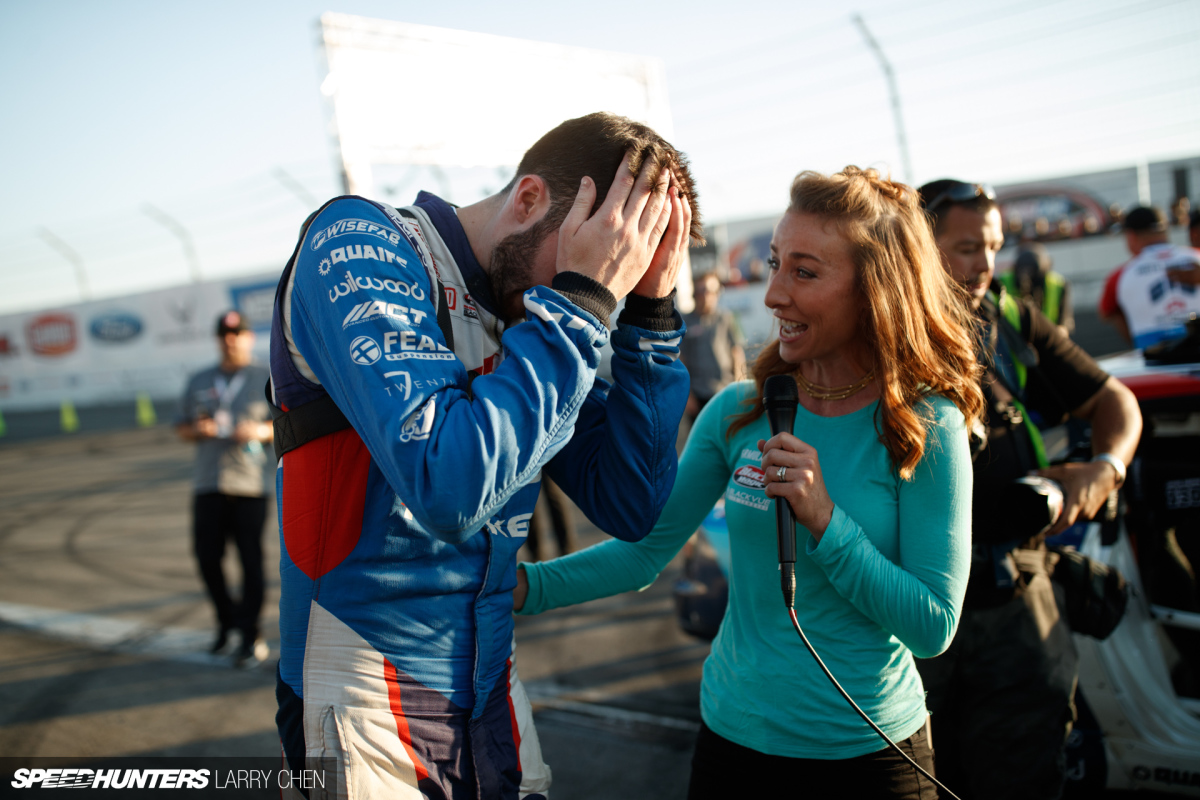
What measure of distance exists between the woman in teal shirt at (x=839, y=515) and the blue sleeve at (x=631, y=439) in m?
0.23

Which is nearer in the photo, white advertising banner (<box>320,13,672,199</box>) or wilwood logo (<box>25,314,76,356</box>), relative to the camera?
white advertising banner (<box>320,13,672,199</box>)

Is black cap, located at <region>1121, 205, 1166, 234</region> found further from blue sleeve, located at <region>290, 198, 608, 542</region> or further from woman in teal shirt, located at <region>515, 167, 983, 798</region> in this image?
blue sleeve, located at <region>290, 198, 608, 542</region>

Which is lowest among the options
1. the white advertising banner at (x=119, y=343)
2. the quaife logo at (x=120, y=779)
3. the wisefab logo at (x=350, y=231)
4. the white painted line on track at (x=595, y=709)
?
the white painted line on track at (x=595, y=709)

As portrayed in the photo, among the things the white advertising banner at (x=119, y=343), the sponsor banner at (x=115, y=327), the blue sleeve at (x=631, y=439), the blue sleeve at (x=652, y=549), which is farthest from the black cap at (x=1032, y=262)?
the sponsor banner at (x=115, y=327)

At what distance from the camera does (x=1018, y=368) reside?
226 centimetres

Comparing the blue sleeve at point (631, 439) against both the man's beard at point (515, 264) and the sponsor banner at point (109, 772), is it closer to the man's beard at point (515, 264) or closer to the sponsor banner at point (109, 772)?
the man's beard at point (515, 264)

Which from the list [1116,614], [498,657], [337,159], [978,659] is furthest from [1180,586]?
[337,159]

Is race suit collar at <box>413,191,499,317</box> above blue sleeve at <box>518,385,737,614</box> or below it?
above

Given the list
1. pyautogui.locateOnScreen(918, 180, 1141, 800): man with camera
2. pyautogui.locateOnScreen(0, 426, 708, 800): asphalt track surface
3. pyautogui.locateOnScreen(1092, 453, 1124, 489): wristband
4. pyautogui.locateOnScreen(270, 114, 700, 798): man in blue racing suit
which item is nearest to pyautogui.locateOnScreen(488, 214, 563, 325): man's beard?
pyautogui.locateOnScreen(270, 114, 700, 798): man in blue racing suit

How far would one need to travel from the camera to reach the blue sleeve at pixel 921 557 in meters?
1.47

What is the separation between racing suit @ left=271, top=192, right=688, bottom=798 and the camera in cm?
101

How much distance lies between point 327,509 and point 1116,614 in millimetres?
2230

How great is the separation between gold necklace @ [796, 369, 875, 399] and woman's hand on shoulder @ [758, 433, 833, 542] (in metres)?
0.36

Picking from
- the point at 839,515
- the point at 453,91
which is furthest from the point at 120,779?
the point at 453,91
